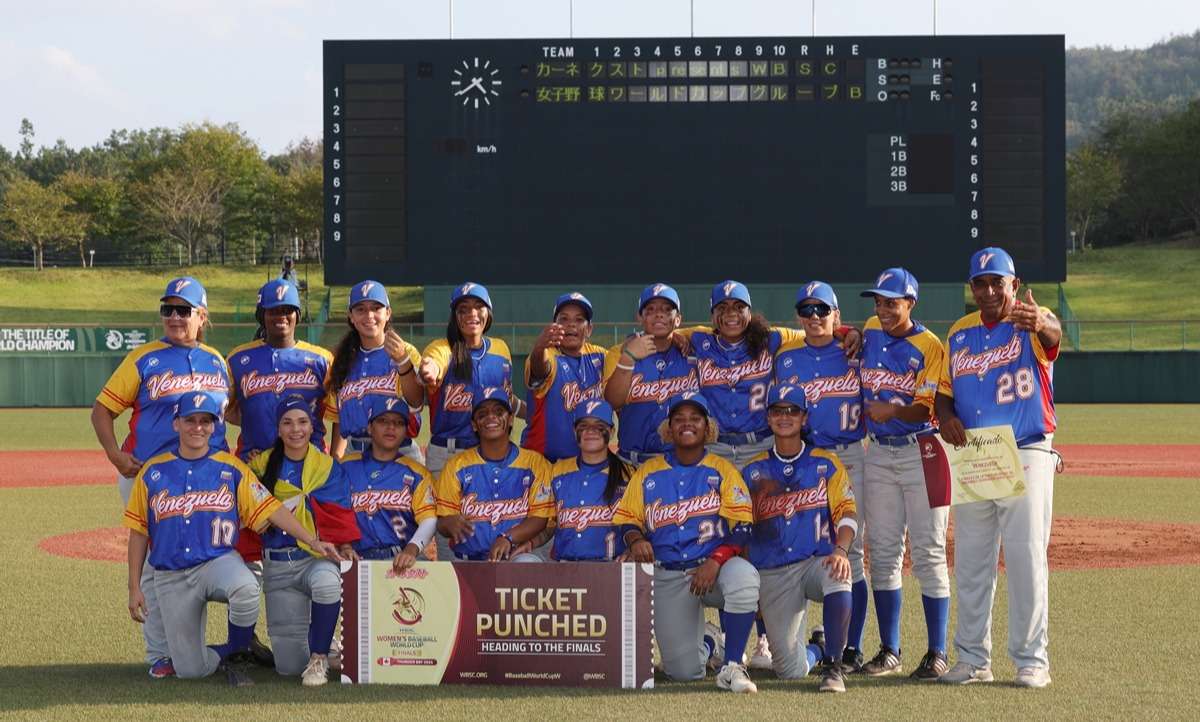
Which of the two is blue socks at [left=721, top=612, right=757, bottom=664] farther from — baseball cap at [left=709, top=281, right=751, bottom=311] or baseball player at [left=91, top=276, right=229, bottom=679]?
baseball player at [left=91, top=276, right=229, bottom=679]

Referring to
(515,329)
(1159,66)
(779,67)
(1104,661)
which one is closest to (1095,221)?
(515,329)

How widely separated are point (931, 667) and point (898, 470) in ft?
2.76

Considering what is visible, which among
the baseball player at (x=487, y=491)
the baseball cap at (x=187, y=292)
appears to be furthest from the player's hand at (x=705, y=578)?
the baseball cap at (x=187, y=292)

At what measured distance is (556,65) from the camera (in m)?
19.7

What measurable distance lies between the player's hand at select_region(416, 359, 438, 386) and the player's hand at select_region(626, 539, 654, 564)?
1.19 meters

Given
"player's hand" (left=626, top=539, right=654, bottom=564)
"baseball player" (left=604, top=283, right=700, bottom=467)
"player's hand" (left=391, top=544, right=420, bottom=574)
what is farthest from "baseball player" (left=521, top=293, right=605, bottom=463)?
"player's hand" (left=391, top=544, right=420, bottom=574)

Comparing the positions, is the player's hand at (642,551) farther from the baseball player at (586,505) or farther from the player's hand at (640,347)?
the player's hand at (640,347)

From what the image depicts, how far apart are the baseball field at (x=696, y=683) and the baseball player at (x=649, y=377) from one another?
1.21 m

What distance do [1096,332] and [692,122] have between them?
66.3 ft

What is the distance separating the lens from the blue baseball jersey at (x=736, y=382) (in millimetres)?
6191

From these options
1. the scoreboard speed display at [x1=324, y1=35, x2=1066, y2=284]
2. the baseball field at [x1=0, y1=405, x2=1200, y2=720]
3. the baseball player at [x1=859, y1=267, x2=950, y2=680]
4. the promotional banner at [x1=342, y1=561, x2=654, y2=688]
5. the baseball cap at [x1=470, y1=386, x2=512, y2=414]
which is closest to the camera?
the baseball field at [x1=0, y1=405, x2=1200, y2=720]

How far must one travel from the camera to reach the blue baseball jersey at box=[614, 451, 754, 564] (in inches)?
227

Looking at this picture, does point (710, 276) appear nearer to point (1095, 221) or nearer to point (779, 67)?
point (779, 67)

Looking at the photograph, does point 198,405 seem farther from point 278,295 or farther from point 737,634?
point 737,634
